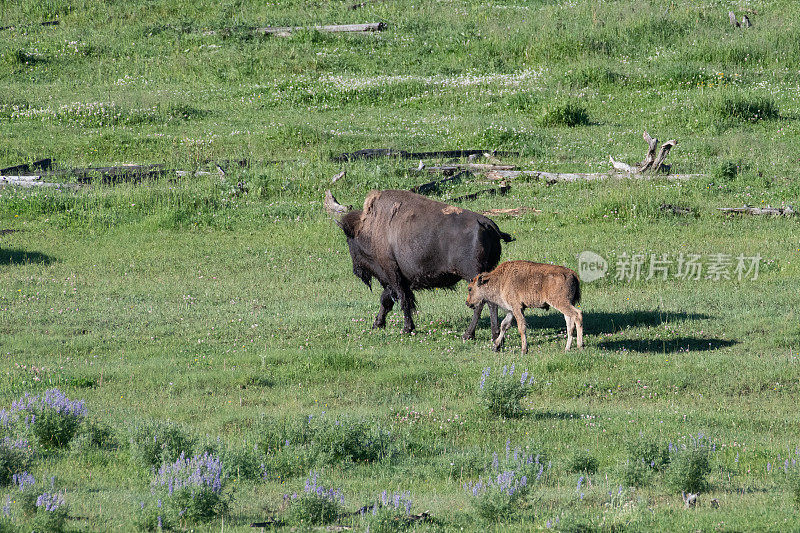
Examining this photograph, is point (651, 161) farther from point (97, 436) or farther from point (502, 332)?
point (97, 436)

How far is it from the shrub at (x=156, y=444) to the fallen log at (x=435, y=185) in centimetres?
1500

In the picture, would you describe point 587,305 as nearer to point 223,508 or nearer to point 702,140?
point 223,508

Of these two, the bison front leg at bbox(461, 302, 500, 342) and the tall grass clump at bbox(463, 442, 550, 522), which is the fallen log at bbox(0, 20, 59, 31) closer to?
the bison front leg at bbox(461, 302, 500, 342)

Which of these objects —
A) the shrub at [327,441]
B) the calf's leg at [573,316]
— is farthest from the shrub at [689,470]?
the calf's leg at [573,316]

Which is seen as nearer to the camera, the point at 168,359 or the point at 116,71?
the point at 168,359

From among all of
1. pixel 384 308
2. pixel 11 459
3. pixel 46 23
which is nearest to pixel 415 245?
pixel 384 308

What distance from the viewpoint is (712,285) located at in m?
17.3

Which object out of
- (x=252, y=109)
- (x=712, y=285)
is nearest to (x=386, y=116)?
(x=252, y=109)

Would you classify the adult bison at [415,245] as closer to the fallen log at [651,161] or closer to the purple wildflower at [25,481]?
the purple wildflower at [25,481]

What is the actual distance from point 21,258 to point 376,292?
785 cm

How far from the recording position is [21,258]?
20.4 metres

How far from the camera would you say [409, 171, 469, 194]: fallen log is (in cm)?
2341

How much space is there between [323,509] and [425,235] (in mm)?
8219

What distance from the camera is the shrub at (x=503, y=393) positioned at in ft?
34.1
